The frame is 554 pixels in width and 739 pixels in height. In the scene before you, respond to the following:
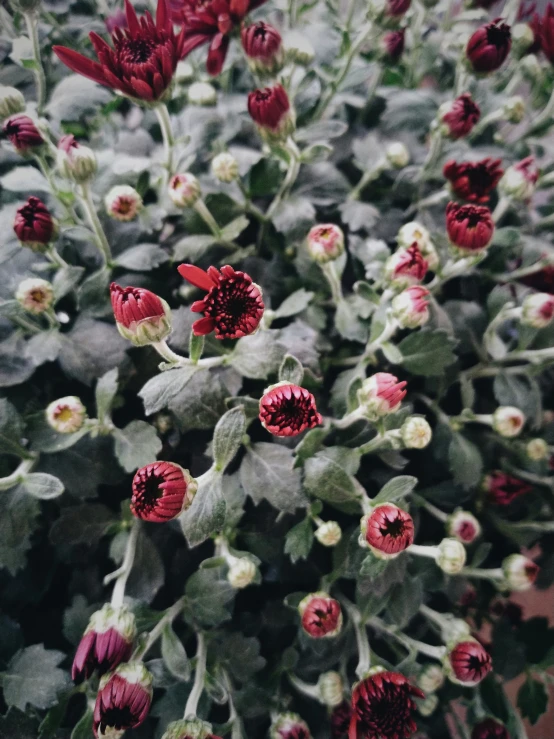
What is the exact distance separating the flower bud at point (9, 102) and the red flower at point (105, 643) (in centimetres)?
42

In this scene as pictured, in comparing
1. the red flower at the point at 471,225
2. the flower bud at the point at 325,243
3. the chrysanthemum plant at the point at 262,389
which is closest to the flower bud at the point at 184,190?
the chrysanthemum plant at the point at 262,389

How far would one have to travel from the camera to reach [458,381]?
59cm

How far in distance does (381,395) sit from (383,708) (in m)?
0.22

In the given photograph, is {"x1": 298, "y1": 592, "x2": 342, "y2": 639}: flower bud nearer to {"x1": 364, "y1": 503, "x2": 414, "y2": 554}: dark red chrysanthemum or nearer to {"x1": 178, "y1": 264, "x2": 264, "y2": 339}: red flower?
{"x1": 364, "y1": 503, "x2": 414, "y2": 554}: dark red chrysanthemum

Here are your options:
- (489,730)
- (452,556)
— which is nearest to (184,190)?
(452,556)

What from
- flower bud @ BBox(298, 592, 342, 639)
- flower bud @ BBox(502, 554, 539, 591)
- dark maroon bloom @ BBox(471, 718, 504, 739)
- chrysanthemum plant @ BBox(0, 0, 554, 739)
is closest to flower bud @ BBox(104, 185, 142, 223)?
chrysanthemum plant @ BBox(0, 0, 554, 739)

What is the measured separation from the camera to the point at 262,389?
1.72 ft

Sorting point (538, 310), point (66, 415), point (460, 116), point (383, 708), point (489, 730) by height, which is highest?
point (460, 116)

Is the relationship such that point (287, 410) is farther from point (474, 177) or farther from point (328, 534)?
point (474, 177)

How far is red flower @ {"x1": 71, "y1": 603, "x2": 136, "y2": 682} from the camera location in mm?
390

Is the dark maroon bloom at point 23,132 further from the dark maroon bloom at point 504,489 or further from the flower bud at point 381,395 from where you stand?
the dark maroon bloom at point 504,489

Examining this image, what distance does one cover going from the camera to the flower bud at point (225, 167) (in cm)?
52

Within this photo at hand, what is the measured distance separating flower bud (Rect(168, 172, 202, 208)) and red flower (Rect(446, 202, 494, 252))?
21cm

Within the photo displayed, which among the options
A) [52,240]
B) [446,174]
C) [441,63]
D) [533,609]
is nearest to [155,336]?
[52,240]
